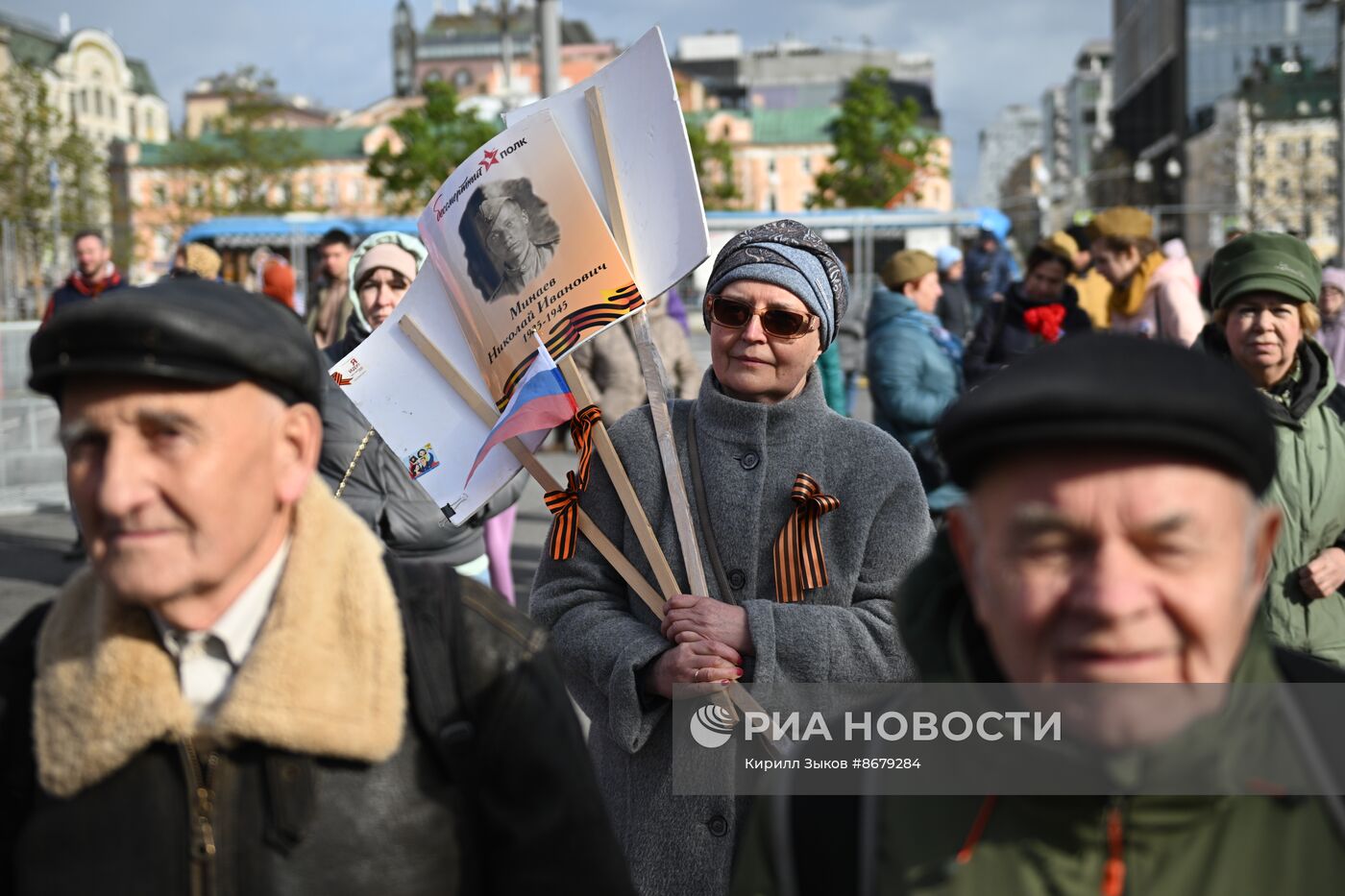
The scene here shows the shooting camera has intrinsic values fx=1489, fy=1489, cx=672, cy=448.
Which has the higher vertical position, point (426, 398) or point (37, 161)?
point (37, 161)

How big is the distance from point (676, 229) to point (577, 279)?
0.23 metres

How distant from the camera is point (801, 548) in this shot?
9.59 feet

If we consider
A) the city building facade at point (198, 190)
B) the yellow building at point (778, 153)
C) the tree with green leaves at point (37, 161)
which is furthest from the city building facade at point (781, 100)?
the tree with green leaves at point (37, 161)

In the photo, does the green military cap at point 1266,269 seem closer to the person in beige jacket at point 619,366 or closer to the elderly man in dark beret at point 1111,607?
the elderly man in dark beret at point 1111,607

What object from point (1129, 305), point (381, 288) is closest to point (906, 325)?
point (1129, 305)

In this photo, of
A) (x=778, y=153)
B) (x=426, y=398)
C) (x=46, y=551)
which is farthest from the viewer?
(x=778, y=153)

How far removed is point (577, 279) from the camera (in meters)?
3.10

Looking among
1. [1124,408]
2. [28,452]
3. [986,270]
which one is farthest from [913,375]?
[986,270]

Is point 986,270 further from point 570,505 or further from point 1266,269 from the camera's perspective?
point 570,505

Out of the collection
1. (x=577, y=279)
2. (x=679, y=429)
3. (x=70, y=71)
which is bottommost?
(x=679, y=429)

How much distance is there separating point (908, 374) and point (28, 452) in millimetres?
9482

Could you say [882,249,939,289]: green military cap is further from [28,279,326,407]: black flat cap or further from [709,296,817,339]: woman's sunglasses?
[28,279,326,407]: black flat cap

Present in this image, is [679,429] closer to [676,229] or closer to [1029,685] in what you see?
[676,229]

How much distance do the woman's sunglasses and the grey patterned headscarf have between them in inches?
1.5
